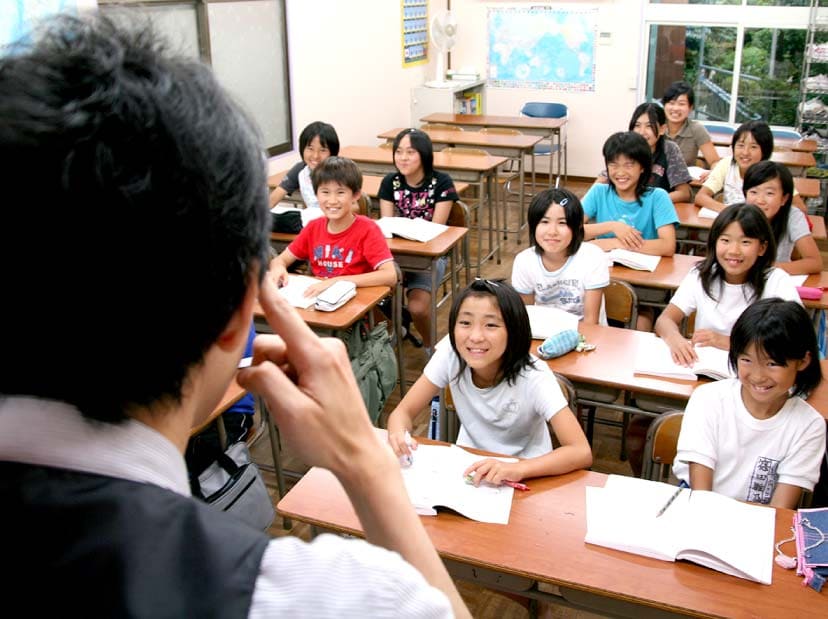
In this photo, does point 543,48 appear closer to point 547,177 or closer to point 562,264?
point 547,177

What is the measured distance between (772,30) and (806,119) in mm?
992

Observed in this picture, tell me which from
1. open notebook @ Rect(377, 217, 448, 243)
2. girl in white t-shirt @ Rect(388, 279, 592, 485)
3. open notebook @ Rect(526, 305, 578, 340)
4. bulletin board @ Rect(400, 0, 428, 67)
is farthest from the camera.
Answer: bulletin board @ Rect(400, 0, 428, 67)

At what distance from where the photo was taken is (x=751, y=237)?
287 centimetres

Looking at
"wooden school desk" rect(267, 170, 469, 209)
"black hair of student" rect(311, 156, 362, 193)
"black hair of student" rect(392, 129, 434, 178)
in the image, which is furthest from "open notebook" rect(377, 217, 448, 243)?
"wooden school desk" rect(267, 170, 469, 209)

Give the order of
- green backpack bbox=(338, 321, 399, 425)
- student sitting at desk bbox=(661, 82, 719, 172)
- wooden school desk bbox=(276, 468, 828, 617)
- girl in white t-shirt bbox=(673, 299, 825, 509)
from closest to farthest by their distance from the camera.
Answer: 1. wooden school desk bbox=(276, 468, 828, 617)
2. girl in white t-shirt bbox=(673, 299, 825, 509)
3. green backpack bbox=(338, 321, 399, 425)
4. student sitting at desk bbox=(661, 82, 719, 172)

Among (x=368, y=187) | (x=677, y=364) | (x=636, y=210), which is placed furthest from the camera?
(x=368, y=187)

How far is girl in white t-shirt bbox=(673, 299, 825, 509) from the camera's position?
2070 mm

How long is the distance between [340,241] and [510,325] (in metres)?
1.52

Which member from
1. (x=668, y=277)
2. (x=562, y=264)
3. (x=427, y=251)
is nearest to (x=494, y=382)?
(x=562, y=264)

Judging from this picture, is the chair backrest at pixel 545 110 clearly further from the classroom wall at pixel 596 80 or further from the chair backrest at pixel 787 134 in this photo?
the chair backrest at pixel 787 134

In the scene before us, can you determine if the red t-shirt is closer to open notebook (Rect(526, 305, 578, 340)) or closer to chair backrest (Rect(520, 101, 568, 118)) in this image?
open notebook (Rect(526, 305, 578, 340))

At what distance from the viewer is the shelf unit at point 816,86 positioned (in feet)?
21.8

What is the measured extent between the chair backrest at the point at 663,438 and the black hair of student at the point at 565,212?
1132 mm

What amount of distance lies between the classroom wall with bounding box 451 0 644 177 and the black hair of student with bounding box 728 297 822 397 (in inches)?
239
